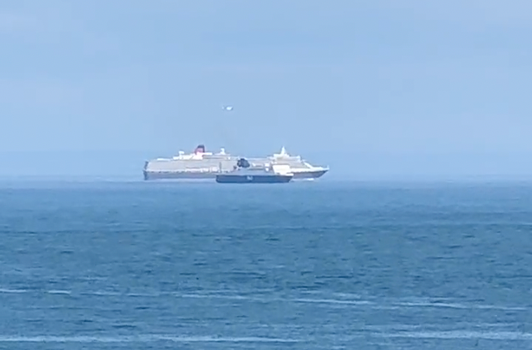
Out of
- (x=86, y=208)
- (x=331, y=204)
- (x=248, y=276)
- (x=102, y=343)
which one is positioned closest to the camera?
(x=102, y=343)

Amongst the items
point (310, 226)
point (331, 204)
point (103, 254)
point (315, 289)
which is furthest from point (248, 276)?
point (331, 204)

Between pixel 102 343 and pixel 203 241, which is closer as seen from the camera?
pixel 102 343

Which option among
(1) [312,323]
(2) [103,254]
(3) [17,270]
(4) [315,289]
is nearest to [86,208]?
(2) [103,254]

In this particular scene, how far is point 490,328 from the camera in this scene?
35.9 meters

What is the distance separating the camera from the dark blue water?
1383 inches

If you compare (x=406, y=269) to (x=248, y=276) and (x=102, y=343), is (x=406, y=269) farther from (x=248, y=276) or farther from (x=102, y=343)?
(x=102, y=343)

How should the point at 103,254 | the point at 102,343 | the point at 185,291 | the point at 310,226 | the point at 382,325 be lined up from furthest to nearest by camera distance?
the point at 310,226
the point at 103,254
the point at 185,291
the point at 382,325
the point at 102,343

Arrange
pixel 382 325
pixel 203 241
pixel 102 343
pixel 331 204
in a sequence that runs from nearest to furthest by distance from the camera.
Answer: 1. pixel 102 343
2. pixel 382 325
3. pixel 203 241
4. pixel 331 204

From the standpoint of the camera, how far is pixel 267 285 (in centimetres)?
4750

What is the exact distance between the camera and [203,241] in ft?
236

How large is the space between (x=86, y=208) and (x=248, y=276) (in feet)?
234

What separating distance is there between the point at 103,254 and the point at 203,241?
33.3 feet

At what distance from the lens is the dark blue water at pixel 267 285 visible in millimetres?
35125

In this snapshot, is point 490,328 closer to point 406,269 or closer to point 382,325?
point 382,325
